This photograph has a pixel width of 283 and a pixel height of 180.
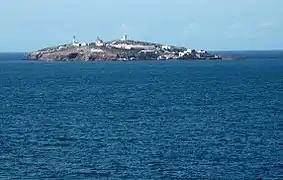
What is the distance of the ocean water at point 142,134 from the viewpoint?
52.6 meters

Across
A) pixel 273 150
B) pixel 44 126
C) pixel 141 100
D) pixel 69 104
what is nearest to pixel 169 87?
pixel 141 100

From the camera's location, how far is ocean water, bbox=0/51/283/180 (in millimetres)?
52594

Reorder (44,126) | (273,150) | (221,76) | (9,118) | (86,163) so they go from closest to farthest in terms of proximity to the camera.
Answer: (86,163)
(273,150)
(44,126)
(9,118)
(221,76)

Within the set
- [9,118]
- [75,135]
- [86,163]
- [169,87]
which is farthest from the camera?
[169,87]

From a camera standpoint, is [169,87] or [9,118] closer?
[9,118]

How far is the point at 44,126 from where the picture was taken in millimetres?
74438

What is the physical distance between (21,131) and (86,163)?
18.1m

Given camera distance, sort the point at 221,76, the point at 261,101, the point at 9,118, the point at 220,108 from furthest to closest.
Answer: the point at 221,76 → the point at 261,101 → the point at 220,108 → the point at 9,118

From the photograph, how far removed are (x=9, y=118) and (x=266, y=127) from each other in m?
33.3

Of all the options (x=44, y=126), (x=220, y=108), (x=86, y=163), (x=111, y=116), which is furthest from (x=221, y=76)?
(x=86, y=163)

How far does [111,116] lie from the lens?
84.0 meters

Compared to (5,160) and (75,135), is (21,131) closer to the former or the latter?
A: (75,135)

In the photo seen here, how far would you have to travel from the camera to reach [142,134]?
225ft

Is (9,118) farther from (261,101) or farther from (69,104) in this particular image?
(261,101)
